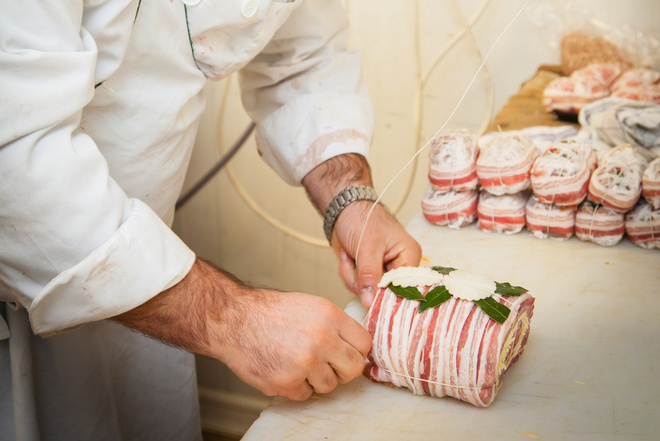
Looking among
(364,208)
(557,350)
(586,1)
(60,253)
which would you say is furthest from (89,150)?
(586,1)

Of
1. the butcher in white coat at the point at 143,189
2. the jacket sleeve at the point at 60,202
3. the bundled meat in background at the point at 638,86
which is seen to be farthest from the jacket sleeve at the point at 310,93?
the bundled meat in background at the point at 638,86

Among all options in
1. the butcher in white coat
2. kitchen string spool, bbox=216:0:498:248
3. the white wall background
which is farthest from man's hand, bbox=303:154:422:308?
the white wall background

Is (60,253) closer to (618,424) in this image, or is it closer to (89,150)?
(89,150)

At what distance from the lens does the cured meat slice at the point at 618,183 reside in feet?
3.80

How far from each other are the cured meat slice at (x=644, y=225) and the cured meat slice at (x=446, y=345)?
415 mm

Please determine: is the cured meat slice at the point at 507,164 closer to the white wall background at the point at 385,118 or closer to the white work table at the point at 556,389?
the white work table at the point at 556,389

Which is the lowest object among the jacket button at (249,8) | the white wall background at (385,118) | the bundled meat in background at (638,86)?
the white wall background at (385,118)

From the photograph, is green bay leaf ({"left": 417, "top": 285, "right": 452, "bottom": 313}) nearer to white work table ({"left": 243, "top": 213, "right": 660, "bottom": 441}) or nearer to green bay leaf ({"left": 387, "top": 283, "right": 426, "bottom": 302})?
green bay leaf ({"left": 387, "top": 283, "right": 426, "bottom": 302})

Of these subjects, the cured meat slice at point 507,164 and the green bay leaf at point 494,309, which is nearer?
the green bay leaf at point 494,309

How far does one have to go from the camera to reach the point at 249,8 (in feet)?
3.10

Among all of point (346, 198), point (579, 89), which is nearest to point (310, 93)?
point (346, 198)

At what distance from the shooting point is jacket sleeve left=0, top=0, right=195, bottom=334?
670 millimetres

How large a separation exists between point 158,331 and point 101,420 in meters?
0.70

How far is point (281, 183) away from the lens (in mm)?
2344
